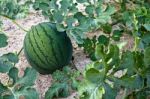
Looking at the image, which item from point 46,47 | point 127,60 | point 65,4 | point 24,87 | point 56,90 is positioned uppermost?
point 65,4

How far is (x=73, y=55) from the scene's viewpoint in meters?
3.05

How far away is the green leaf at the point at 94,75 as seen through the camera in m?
1.76

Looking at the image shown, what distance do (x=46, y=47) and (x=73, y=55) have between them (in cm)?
42

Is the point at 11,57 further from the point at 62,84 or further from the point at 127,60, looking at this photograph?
the point at 127,60

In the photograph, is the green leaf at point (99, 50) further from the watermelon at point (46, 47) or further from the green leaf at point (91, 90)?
the watermelon at point (46, 47)

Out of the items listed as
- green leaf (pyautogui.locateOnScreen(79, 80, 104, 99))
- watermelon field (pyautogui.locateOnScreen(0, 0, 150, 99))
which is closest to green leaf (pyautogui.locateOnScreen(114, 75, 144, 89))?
watermelon field (pyautogui.locateOnScreen(0, 0, 150, 99))

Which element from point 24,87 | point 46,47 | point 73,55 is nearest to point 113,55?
point 24,87

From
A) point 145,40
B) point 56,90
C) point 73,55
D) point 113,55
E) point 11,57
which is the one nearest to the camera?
point 113,55

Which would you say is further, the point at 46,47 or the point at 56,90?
the point at 46,47

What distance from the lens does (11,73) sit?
2.30 m

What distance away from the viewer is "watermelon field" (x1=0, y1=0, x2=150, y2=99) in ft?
6.37

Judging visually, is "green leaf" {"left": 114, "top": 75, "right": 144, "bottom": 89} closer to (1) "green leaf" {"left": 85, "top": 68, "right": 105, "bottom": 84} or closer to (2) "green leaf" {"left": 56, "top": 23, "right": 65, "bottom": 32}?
(1) "green leaf" {"left": 85, "top": 68, "right": 105, "bottom": 84}

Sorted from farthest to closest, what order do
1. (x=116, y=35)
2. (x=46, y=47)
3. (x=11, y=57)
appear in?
(x=116, y=35) → (x=46, y=47) → (x=11, y=57)

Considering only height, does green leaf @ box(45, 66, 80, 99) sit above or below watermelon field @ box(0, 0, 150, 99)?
below
